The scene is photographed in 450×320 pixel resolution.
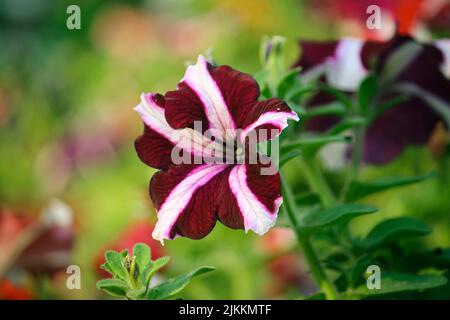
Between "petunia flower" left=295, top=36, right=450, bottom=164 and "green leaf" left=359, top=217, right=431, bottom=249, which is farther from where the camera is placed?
"petunia flower" left=295, top=36, right=450, bottom=164

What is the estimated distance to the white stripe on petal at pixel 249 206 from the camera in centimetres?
49

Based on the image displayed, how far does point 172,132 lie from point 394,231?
0.18 meters

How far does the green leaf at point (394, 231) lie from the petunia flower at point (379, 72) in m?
0.16

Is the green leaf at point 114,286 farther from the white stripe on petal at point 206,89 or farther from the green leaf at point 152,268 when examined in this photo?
the white stripe on petal at point 206,89

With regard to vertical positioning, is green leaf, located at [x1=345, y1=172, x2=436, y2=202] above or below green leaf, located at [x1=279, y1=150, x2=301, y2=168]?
above

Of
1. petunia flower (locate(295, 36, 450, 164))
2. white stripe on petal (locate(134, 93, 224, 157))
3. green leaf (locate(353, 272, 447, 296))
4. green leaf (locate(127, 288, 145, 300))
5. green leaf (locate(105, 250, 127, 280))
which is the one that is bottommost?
green leaf (locate(127, 288, 145, 300))

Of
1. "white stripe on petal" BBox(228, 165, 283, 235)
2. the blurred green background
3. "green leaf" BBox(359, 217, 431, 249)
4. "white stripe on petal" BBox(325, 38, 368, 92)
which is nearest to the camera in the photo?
"white stripe on petal" BBox(228, 165, 283, 235)

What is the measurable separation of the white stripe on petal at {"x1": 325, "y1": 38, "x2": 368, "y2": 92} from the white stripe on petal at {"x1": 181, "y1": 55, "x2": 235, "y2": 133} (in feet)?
0.73

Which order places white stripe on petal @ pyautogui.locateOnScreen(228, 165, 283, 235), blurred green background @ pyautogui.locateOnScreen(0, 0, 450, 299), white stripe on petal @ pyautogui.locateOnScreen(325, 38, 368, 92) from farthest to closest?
1. blurred green background @ pyautogui.locateOnScreen(0, 0, 450, 299)
2. white stripe on petal @ pyautogui.locateOnScreen(325, 38, 368, 92)
3. white stripe on petal @ pyautogui.locateOnScreen(228, 165, 283, 235)

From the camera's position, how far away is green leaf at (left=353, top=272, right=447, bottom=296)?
0.57 meters

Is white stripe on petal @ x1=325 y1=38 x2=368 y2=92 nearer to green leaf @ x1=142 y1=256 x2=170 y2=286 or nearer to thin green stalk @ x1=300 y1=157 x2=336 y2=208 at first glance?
thin green stalk @ x1=300 y1=157 x2=336 y2=208

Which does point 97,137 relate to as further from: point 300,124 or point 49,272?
point 300,124

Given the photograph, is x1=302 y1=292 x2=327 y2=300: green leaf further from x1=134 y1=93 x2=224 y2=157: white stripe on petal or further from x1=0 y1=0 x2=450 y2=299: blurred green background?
x1=0 y1=0 x2=450 y2=299: blurred green background

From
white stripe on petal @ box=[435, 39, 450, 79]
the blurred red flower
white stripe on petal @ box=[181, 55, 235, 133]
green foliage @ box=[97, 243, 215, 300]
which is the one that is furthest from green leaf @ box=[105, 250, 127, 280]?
white stripe on petal @ box=[435, 39, 450, 79]
